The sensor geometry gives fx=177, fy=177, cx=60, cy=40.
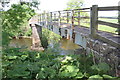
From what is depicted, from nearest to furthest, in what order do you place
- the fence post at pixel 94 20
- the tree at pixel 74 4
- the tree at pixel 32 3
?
1. the fence post at pixel 94 20
2. the tree at pixel 32 3
3. the tree at pixel 74 4

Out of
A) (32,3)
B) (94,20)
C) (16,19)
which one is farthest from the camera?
(32,3)

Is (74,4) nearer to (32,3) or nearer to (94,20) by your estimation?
(32,3)

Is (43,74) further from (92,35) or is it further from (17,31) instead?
(17,31)

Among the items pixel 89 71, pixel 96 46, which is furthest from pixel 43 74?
pixel 96 46

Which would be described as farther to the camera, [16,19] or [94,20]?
[16,19]

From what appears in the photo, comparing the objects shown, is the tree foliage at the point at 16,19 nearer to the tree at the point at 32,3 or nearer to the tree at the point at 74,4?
the tree at the point at 32,3

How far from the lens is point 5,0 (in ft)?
87.0

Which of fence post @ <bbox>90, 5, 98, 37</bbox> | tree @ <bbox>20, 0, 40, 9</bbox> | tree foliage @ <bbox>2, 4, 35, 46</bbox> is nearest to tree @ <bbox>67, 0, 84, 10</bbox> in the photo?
tree @ <bbox>20, 0, 40, 9</bbox>

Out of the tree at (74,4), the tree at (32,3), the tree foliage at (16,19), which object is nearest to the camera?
the tree foliage at (16,19)

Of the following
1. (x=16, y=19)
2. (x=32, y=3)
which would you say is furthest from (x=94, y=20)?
(x=32, y=3)

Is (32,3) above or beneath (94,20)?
above

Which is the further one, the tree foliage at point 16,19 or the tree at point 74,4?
the tree at point 74,4

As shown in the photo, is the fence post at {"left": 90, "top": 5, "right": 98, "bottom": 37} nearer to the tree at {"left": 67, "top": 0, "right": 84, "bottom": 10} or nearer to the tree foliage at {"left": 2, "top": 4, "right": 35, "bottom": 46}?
the tree foliage at {"left": 2, "top": 4, "right": 35, "bottom": 46}

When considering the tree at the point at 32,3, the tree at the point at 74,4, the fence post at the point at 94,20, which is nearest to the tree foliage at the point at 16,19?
the tree at the point at 32,3
